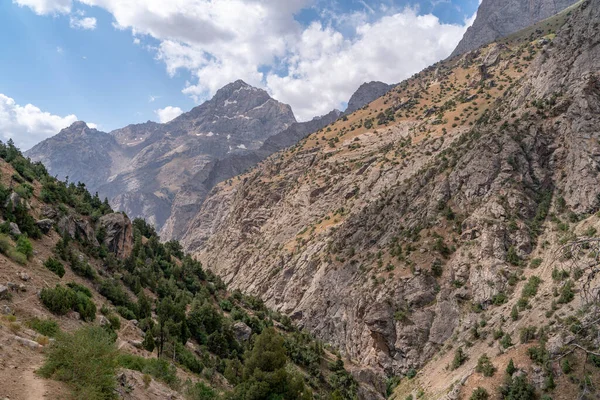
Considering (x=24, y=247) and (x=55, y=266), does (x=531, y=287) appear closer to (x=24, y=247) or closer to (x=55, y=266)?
(x=55, y=266)

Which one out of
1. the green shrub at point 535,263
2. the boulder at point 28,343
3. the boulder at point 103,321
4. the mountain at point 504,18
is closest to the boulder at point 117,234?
the boulder at point 103,321

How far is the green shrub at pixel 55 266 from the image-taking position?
2484 cm

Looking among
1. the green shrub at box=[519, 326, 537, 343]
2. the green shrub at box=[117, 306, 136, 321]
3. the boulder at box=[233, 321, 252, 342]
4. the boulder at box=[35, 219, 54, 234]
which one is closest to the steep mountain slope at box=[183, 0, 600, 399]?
the green shrub at box=[519, 326, 537, 343]

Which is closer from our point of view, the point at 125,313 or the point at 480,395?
the point at 480,395

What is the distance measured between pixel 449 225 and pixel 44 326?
40.9m

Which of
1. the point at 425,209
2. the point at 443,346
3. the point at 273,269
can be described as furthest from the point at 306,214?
the point at 443,346

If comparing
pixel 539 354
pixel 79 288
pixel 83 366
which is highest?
pixel 539 354

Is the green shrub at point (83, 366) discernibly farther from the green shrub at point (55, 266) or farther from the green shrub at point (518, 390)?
the green shrub at point (518, 390)

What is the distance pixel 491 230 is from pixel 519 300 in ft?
32.1

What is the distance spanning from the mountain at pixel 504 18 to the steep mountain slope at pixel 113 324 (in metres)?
179

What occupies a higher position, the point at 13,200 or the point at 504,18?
the point at 504,18

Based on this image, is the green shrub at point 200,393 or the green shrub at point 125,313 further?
the green shrub at point 125,313

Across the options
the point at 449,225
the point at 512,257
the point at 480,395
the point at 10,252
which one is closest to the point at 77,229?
the point at 10,252

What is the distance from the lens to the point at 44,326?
16828mm
